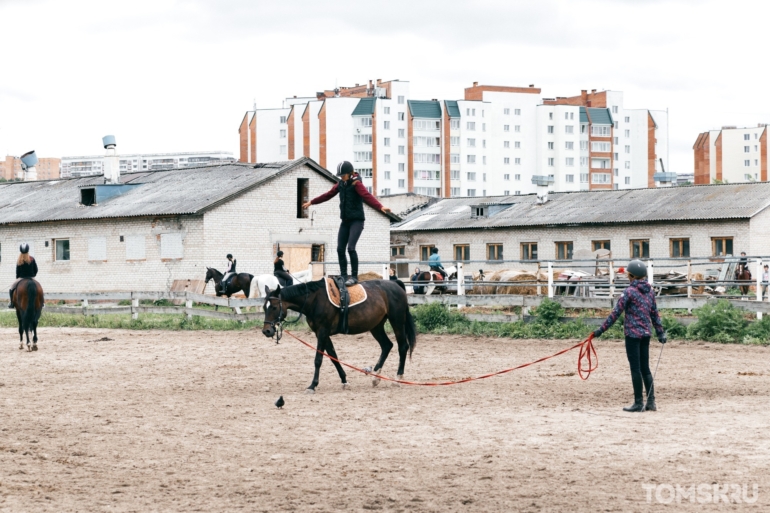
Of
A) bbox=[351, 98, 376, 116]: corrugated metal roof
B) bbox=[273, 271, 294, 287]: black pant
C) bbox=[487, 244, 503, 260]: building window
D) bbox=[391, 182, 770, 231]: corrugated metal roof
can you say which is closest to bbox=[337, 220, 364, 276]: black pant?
bbox=[273, 271, 294, 287]: black pant

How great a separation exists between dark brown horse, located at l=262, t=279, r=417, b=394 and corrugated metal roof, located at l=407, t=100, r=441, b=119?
10797 cm

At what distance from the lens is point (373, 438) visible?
9.92m

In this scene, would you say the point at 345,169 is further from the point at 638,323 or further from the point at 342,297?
the point at 638,323

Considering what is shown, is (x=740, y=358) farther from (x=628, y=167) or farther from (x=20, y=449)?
(x=628, y=167)

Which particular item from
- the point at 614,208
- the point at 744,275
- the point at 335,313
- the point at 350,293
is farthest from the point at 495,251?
the point at 335,313

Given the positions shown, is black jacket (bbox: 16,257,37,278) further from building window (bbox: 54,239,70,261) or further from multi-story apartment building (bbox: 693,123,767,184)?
multi-story apartment building (bbox: 693,123,767,184)

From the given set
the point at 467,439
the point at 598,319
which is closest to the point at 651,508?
the point at 467,439

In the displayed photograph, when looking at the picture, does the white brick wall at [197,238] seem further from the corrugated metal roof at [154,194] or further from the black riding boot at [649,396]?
the black riding boot at [649,396]

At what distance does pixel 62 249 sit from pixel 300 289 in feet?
104

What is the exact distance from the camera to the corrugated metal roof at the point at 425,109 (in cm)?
12181

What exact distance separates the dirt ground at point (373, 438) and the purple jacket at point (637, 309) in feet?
3.06

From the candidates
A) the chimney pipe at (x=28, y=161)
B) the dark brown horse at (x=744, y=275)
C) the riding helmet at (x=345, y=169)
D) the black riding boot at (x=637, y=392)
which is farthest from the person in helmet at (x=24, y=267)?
the chimney pipe at (x=28, y=161)

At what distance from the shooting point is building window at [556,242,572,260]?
43.0 metres

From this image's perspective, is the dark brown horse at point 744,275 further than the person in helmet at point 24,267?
Yes
